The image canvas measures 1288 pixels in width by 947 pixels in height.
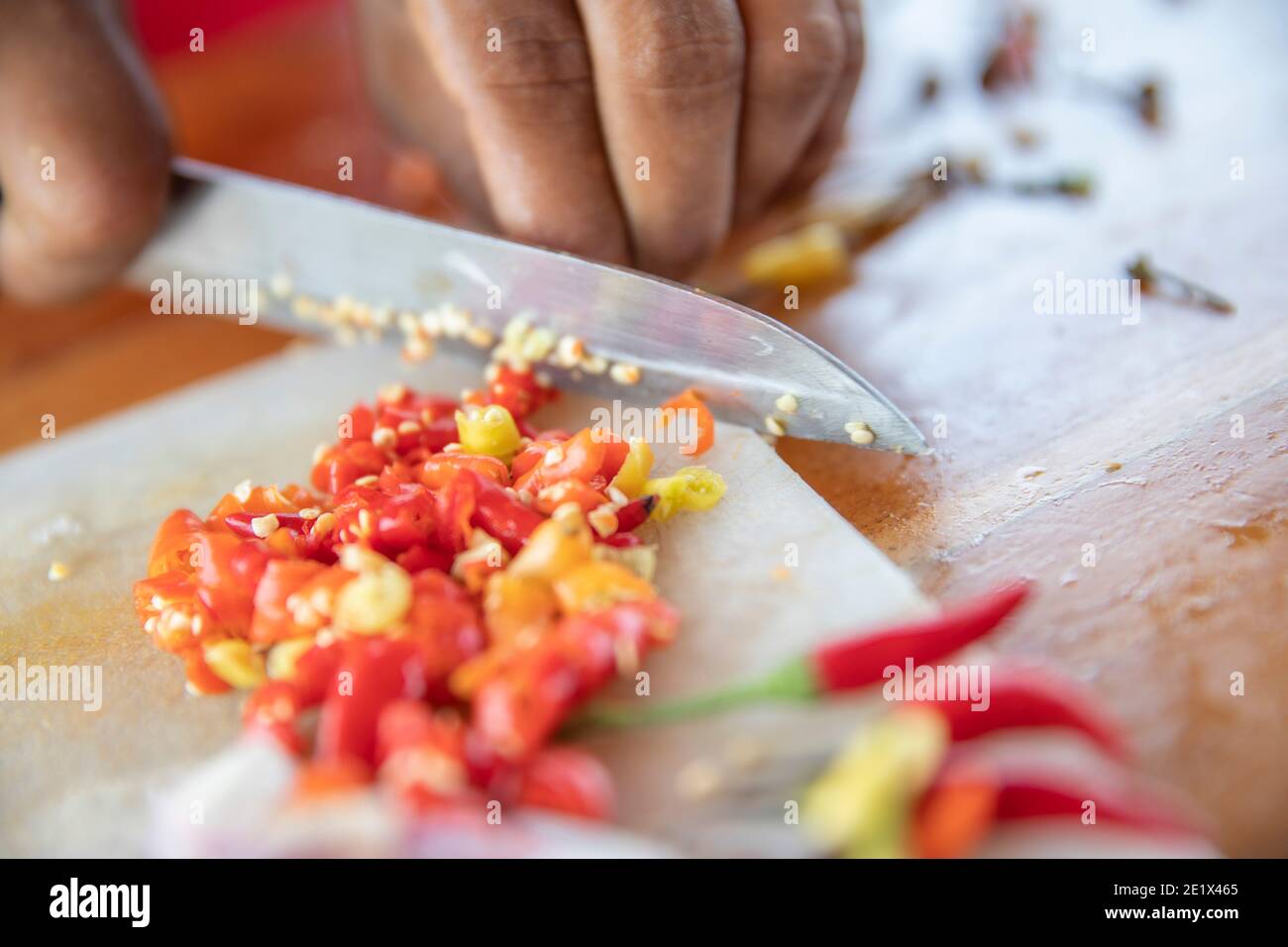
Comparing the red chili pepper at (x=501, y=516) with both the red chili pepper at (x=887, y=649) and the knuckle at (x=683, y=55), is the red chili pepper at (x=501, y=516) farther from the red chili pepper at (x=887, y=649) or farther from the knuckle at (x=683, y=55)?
the knuckle at (x=683, y=55)

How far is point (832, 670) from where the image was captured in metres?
0.97

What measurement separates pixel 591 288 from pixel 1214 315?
0.82 meters

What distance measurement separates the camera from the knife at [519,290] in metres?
1.35

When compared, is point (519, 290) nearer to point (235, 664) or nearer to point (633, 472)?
point (633, 472)

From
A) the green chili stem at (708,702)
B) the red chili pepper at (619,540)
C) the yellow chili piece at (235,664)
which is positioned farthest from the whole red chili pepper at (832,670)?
the yellow chili piece at (235,664)

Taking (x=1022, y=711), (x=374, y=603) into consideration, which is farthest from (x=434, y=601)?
(x=1022, y=711)

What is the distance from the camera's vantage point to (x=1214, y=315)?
1.49 metres

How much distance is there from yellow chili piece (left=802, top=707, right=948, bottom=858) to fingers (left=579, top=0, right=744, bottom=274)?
0.85m

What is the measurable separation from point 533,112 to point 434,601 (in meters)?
0.70

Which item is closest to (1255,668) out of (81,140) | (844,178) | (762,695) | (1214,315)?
(762,695)

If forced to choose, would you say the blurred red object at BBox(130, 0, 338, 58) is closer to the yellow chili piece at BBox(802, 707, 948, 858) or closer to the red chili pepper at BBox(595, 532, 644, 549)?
the red chili pepper at BBox(595, 532, 644, 549)

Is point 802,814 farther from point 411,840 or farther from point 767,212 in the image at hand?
point 767,212

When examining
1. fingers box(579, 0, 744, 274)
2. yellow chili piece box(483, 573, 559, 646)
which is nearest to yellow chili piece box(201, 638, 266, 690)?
yellow chili piece box(483, 573, 559, 646)
